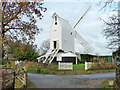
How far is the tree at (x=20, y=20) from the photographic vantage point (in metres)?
2.04

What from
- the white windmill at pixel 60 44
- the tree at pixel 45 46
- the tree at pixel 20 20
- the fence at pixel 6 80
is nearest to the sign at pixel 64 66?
the white windmill at pixel 60 44

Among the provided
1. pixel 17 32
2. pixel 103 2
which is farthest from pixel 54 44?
pixel 17 32

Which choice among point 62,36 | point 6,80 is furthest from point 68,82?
point 62,36

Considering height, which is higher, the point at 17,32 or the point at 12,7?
the point at 12,7

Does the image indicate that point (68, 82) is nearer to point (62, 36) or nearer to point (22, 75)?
point (22, 75)

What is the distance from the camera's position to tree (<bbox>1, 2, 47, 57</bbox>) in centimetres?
204

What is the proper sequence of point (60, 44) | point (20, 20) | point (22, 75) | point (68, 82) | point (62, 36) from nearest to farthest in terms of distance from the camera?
point (20, 20)
point (22, 75)
point (68, 82)
point (62, 36)
point (60, 44)

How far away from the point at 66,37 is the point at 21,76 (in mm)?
7717

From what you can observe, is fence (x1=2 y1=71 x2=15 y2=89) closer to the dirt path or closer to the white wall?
the dirt path

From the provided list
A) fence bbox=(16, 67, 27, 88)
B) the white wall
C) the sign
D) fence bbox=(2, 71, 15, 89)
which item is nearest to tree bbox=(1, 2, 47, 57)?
fence bbox=(2, 71, 15, 89)

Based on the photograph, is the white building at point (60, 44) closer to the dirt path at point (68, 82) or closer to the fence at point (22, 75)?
the dirt path at point (68, 82)

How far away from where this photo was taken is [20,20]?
Result: 229 centimetres

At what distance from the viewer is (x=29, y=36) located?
7.02ft

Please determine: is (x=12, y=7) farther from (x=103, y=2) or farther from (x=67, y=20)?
(x=67, y=20)
